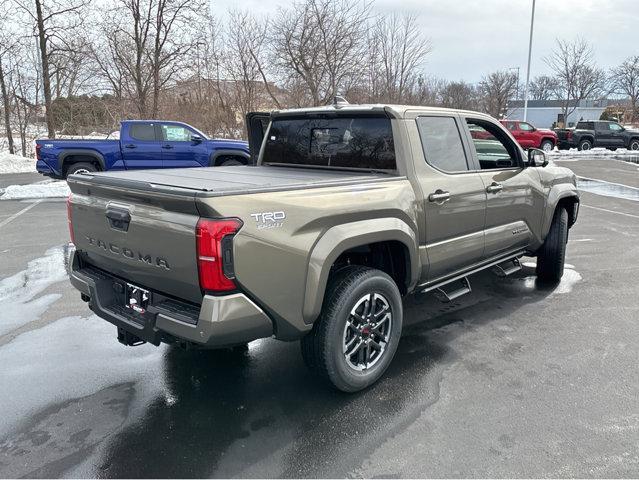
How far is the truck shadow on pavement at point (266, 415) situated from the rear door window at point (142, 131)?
33.4 feet

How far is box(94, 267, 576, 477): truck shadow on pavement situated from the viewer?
8.75 feet

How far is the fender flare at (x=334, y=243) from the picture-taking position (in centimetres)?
292

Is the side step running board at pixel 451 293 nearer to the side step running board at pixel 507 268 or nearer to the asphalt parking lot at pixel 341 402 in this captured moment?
the asphalt parking lot at pixel 341 402

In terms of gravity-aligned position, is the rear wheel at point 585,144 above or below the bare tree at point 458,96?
below

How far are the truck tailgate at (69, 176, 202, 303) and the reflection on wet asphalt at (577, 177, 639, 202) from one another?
497 inches

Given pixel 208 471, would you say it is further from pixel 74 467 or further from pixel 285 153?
pixel 285 153

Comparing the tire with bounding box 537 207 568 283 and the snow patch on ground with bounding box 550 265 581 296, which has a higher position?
the tire with bounding box 537 207 568 283

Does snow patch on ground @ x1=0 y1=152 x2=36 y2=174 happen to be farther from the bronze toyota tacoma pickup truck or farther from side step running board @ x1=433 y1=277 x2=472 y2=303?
side step running board @ x1=433 y1=277 x2=472 y2=303

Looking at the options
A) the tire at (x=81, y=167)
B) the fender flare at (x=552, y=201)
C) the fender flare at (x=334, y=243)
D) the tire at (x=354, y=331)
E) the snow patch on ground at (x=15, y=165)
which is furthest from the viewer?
the snow patch on ground at (x=15, y=165)

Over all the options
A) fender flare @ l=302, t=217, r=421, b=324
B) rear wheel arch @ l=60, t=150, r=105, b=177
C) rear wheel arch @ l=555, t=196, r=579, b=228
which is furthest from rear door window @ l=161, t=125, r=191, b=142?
fender flare @ l=302, t=217, r=421, b=324

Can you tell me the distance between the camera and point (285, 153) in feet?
15.2

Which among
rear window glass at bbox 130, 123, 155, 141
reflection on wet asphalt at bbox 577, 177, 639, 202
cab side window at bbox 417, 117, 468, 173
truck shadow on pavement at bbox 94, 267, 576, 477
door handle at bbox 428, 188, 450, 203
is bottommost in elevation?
truck shadow on pavement at bbox 94, 267, 576, 477

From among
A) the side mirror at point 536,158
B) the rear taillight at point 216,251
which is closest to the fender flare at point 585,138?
the side mirror at point 536,158

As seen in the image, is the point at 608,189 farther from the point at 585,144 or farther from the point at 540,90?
the point at 540,90
